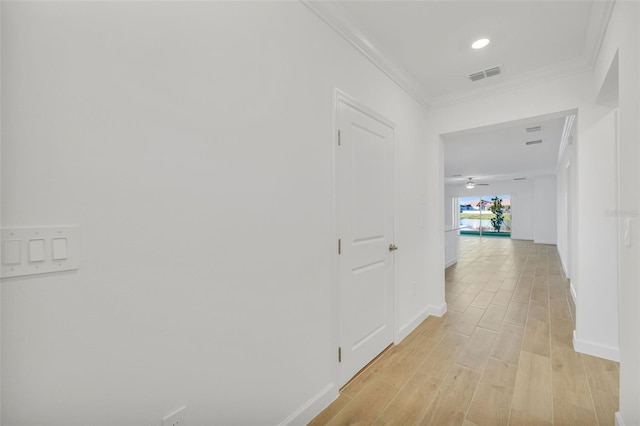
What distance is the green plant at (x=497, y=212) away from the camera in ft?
49.1

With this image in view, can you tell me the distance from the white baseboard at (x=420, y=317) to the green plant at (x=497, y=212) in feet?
46.4

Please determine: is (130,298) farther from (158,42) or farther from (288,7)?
(288,7)

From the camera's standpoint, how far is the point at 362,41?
7.08 feet

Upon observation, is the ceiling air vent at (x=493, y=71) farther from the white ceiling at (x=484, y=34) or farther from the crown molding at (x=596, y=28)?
the crown molding at (x=596, y=28)

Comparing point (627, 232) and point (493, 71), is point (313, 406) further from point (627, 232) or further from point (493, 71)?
point (493, 71)

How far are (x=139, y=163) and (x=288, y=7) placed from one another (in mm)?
1289

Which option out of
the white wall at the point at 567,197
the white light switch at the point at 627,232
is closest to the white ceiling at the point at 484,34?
the white wall at the point at 567,197

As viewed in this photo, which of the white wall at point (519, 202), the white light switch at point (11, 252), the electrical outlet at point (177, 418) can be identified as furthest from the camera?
the white wall at point (519, 202)

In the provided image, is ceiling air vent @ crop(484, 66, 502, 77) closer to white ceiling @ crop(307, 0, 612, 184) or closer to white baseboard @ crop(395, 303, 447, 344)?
white ceiling @ crop(307, 0, 612, 184)

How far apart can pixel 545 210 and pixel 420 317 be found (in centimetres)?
1033

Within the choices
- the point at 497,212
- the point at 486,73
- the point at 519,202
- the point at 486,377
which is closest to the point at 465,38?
the point at 486,73

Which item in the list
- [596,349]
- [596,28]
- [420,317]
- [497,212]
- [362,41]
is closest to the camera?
[596,28]

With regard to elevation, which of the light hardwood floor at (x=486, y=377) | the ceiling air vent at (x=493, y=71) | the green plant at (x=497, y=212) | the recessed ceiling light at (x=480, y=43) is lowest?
the light hardwood floor at (x=486, y=377)

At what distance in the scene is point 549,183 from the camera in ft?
33.9
